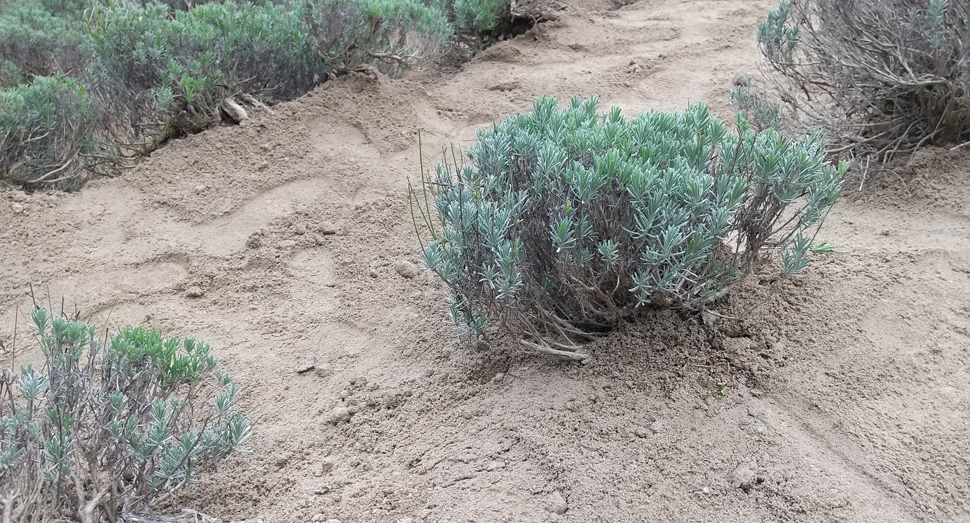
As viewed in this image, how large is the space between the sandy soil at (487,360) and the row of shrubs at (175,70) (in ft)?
1.17

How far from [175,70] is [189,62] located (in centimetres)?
8

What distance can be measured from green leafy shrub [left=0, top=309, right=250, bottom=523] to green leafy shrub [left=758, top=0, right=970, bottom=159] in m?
2.82

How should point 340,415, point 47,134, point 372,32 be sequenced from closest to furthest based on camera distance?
1. point 340,415
2. point 47,134
3. point 372,32

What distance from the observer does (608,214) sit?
2094 millimetres

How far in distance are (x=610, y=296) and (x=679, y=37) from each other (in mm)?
4004

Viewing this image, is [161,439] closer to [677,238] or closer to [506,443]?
[506,443]

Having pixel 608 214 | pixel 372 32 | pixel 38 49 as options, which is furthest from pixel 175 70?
pixel 608 214

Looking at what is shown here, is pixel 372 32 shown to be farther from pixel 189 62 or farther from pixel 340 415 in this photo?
pixel 340 415

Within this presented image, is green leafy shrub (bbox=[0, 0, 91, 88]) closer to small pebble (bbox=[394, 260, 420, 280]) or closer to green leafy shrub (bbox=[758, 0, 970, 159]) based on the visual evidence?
small pebble (bbox=[394, 260, 420, 280])

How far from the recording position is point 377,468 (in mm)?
2236

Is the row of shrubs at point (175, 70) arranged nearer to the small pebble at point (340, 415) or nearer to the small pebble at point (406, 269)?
the small pebble at point (406, 269)

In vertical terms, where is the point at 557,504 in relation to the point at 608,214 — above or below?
below

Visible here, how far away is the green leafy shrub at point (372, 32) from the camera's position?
421cm

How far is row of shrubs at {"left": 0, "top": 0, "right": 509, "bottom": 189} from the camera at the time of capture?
13.1 feet
